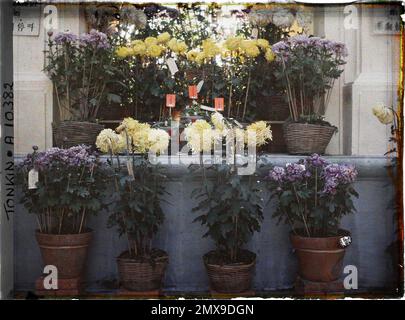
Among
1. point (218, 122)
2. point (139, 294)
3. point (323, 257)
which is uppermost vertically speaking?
point (218, 122)

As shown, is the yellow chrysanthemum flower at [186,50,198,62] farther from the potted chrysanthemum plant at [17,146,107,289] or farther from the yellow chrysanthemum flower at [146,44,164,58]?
the potted chrysanthemum plant at [17,146,107,289]

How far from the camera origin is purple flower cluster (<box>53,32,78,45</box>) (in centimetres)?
360

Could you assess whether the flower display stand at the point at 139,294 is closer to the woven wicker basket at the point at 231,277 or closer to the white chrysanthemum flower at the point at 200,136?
the woven wicker basket at the point at 231,277

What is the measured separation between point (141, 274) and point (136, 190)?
1.70ft

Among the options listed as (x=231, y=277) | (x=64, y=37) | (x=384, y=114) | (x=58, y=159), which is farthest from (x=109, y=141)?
(x=384, y=114)

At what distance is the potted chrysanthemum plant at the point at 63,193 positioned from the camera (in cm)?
342

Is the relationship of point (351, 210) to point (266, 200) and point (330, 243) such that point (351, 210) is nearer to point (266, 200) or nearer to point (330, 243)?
point (330, 243)

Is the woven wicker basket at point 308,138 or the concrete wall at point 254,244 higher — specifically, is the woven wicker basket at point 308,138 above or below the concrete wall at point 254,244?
above

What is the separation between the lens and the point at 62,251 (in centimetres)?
346

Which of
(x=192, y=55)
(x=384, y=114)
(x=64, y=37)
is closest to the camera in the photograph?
(x=384, y=114)

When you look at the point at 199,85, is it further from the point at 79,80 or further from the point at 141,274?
the point at 141,274

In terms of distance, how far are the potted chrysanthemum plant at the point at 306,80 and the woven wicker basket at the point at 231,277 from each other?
878mm

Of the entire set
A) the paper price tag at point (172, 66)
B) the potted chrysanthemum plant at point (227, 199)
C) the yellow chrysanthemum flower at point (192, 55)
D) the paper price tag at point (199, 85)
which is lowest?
the potted chrysanthemum plant at point (227, 199)

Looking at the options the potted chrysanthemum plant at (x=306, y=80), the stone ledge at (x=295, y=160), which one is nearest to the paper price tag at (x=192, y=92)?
the stone ledge at (x=295, y=160)
